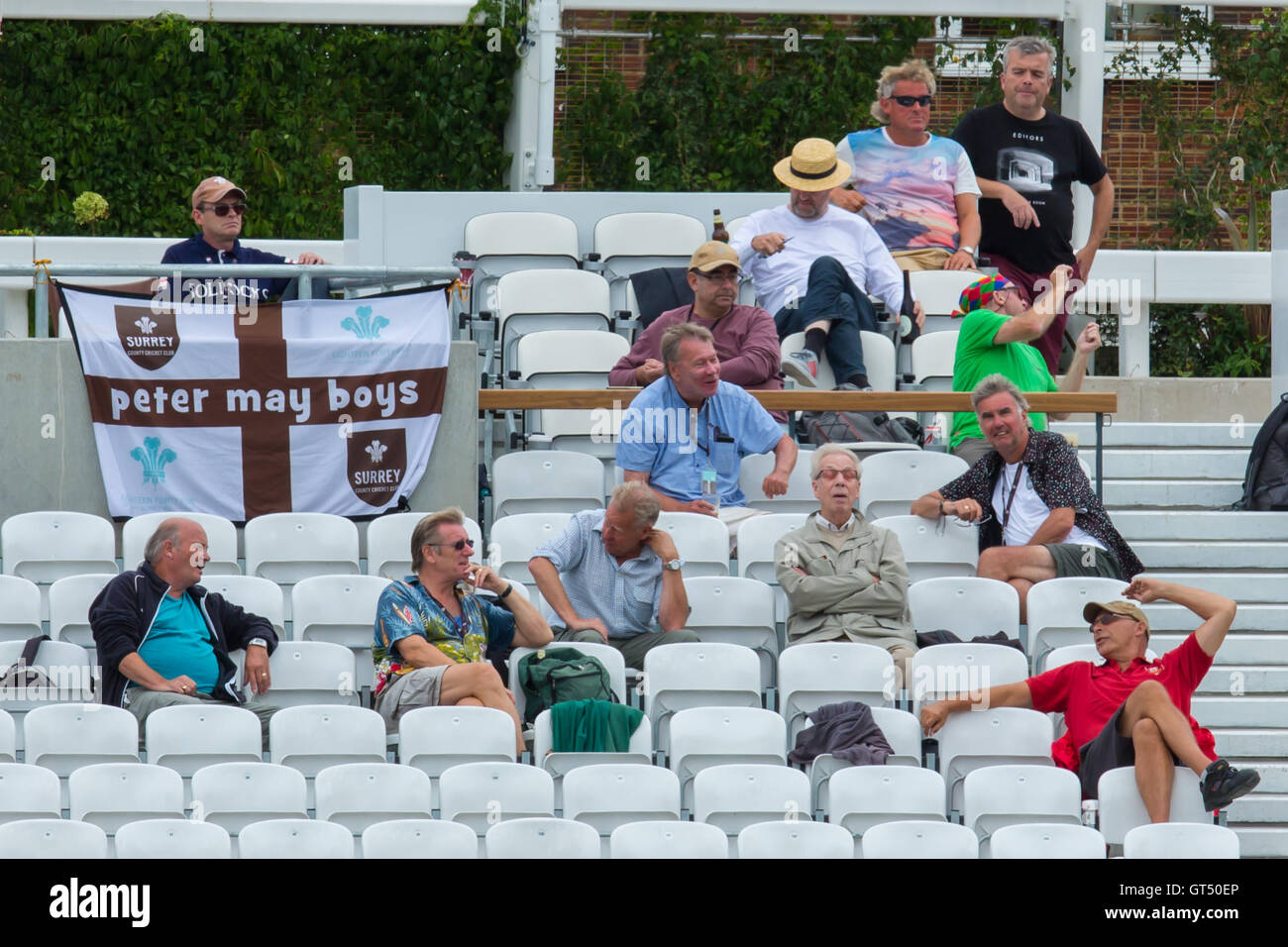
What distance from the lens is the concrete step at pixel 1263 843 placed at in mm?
7941

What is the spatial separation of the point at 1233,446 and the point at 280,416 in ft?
14.8

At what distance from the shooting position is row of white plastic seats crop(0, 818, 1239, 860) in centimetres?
657

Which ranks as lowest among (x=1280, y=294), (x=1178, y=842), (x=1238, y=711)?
(x=1178, y=842)

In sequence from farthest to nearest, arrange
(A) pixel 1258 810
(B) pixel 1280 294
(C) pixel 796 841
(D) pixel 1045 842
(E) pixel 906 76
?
1. (E) pixel 906 76
2. (B) pixel 1280 294
3. (A) pixel 1258 810
4. (D) pixel 1045 842
5. (C) pixel 796 841

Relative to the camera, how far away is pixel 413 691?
Answer: 7.79m

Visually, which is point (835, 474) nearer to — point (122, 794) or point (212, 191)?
point (122, 794)

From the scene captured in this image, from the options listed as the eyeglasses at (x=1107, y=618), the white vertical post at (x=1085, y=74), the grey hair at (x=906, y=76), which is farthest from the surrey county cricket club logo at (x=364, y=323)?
the white vertical post at (x=1085, y=74)

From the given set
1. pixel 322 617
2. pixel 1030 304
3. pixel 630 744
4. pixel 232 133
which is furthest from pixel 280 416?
pixel 232 133

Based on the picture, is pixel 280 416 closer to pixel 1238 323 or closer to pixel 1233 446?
pixel 1233 446

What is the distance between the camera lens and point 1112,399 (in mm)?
9477

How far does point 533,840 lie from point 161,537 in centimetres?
210

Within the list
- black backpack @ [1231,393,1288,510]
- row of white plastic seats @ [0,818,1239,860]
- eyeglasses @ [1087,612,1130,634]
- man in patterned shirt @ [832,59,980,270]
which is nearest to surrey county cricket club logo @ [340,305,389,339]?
man in patterned shirt @ [832,59,980,270]

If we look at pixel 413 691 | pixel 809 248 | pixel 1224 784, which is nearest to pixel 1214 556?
pixel 1224 784
